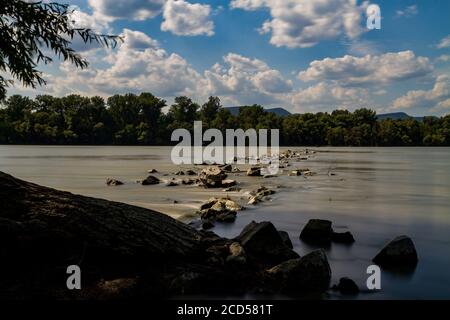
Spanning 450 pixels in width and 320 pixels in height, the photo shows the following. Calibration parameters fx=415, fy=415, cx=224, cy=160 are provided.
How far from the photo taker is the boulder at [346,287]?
8102mm

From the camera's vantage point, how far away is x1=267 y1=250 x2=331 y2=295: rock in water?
26.3ft

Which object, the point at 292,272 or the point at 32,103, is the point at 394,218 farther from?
the point at 32,103

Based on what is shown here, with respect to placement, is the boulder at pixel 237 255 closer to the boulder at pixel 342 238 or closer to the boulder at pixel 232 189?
the boulder at pixel 342 238

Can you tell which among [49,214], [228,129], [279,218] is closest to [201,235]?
[49,214]

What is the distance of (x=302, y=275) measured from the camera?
26.9 feet

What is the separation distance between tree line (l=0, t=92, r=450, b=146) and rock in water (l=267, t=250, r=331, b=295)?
152m

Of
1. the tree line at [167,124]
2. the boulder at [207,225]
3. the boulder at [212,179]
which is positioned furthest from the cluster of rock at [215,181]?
the tree line at [167,124]

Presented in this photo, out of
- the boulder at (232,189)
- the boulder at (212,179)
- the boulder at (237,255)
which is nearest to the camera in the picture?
the boulder at (237,255)

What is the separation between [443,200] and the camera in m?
23.0

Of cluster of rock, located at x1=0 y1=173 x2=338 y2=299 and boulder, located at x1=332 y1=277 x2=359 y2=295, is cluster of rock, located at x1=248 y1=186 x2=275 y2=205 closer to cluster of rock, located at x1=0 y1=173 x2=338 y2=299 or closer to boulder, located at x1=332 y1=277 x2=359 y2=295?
cluster of rock, located at x1=0 y1=173 x2=338 y2=299

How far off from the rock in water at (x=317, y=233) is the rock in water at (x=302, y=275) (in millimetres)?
3522

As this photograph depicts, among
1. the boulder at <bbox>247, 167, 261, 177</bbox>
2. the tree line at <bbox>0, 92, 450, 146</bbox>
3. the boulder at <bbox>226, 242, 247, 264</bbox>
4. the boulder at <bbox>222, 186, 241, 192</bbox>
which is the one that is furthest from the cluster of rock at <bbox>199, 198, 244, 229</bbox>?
the tree line at <bbox>0, 92, 450, 146</bbox>

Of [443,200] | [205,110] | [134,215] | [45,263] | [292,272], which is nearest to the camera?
[45,263]
